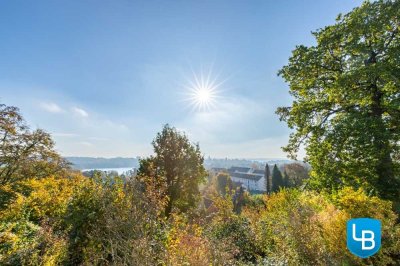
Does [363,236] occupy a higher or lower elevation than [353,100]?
lower

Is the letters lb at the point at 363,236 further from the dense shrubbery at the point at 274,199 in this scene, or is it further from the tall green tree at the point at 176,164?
the tall green tree at the point at 176,164

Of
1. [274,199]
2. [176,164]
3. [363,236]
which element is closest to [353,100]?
[274,199]

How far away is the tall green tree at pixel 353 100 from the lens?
9477mm

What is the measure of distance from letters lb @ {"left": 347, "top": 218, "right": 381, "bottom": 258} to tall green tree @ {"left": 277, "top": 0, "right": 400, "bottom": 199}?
14.7 ft

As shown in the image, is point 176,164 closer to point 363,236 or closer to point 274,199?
point 274,199

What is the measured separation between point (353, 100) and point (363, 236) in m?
7.39

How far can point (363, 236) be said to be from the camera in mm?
5797

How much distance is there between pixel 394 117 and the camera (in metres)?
10.1

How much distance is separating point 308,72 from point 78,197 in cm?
1172

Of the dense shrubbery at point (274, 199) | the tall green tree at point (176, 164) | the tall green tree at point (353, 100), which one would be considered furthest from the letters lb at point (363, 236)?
the tall green tree at point (176, 164)

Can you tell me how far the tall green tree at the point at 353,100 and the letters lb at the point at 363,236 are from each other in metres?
4.49

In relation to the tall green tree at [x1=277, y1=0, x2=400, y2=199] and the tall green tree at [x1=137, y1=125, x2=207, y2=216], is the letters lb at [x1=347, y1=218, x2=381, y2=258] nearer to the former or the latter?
the tall green tree at [x1=277, y1=0, x2=400, y2=199]

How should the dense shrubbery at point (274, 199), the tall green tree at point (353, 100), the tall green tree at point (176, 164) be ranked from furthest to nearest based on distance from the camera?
the tall green tree at point (176, 164)
the tall green tree at point (353, 100)
the dense shrubbery at point (274, 199)

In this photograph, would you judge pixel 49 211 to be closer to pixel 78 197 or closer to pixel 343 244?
pixel 78 197
